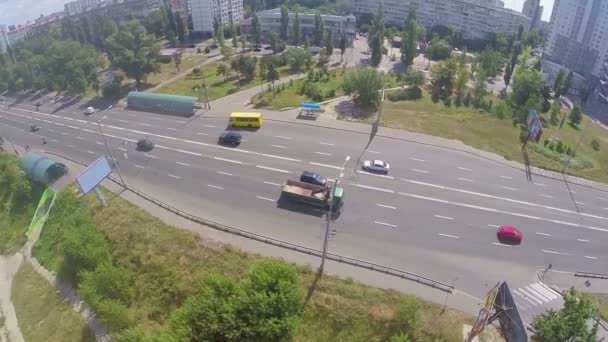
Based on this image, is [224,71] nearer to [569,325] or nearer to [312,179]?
[312,179]

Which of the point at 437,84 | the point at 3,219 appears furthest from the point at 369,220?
the point at 3,219

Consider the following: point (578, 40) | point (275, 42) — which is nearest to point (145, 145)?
point (275, 42)

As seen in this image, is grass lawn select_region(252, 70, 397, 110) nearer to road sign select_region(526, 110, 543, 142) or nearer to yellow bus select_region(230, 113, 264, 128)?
yellow bus select_region(230, 113, 264, 128)

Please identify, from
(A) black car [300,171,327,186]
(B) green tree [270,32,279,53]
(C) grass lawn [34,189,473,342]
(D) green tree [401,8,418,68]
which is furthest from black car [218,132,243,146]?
(D) green tree [401,8,418,68]

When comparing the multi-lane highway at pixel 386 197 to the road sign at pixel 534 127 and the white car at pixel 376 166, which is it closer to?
the white car at pixel 376 166

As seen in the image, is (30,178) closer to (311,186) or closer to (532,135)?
(311,186)

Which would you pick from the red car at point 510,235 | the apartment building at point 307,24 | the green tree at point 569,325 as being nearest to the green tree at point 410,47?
the apartment building at point 307,24
